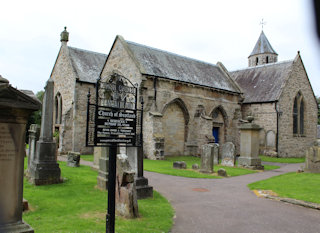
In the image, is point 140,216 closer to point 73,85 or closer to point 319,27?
point 319,27

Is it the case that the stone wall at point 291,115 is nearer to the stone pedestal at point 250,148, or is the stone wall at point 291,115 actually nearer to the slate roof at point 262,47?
the stone pedestal at point 250,148

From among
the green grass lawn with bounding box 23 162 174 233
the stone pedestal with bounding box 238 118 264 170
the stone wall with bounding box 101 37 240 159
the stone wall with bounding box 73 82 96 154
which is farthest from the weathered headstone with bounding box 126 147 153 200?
the stone wall with bounding box 73 82 96 154

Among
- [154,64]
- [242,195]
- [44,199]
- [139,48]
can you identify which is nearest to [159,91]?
[154,64]

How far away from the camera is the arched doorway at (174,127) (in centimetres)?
2278

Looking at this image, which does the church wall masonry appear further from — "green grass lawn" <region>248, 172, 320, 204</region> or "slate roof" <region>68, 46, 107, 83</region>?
"green grass lawn" <region>248, 172, 320, 204</region>

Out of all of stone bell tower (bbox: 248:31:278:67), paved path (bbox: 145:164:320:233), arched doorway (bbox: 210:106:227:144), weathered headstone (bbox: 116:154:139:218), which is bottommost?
paved path (bbox: 145:164:320:233)

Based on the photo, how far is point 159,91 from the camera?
71.2ft

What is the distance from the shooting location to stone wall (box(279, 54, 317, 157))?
2586cm

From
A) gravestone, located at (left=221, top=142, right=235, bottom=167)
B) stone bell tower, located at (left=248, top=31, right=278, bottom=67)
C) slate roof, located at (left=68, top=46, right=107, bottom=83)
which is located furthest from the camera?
stone bell tower, located at (left=248, top=31, right=278, bottom=67)

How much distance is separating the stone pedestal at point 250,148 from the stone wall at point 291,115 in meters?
9.90

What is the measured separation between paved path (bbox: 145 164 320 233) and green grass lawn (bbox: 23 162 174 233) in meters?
0.49

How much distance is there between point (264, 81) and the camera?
1133 inches

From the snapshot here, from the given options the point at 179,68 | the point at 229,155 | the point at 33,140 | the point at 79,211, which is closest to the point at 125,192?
the point at 79,211

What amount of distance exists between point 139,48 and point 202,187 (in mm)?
15975
